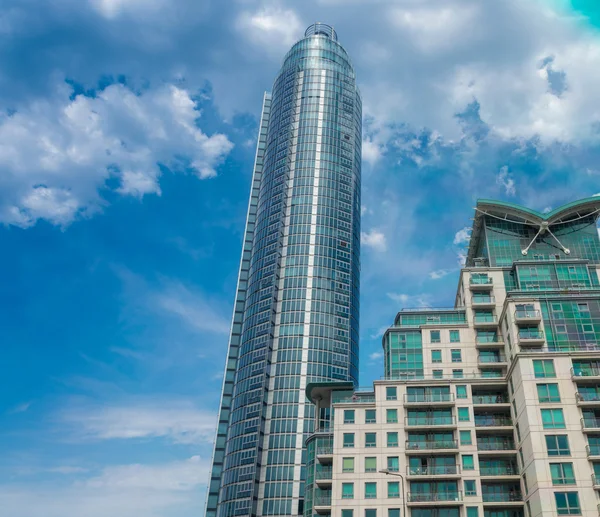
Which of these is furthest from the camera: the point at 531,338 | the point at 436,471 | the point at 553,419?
the point at 531,338

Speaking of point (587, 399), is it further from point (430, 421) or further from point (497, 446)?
point (430, 421)

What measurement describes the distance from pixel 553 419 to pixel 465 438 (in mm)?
12793

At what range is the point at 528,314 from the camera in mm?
88625

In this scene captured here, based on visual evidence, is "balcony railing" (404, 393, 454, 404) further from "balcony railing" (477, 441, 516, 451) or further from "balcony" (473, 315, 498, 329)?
"balcony" (473, 315, 498, 329)

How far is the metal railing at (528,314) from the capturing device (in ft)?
289

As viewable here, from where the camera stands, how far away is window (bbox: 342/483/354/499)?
80.6 metres

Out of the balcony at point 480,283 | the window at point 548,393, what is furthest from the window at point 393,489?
the balcony at point 480,283

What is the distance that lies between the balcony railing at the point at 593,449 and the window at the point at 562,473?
3028 millimetres

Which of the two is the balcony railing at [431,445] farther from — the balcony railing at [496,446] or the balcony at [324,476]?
the balcony at [324,476]

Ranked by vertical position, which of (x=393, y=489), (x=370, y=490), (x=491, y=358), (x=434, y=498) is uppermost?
(x=491, y=358)

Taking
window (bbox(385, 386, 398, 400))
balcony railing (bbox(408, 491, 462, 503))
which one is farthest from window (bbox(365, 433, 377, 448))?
balcony railing (bbox(408, 491, 462, 503))

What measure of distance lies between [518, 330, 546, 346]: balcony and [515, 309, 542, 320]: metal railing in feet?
6.88

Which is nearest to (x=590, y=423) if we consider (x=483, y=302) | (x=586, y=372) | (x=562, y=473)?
(x=586, y=372)

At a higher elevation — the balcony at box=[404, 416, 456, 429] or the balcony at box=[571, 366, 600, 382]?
the balcony at box=[571, 366, 600, 382]
